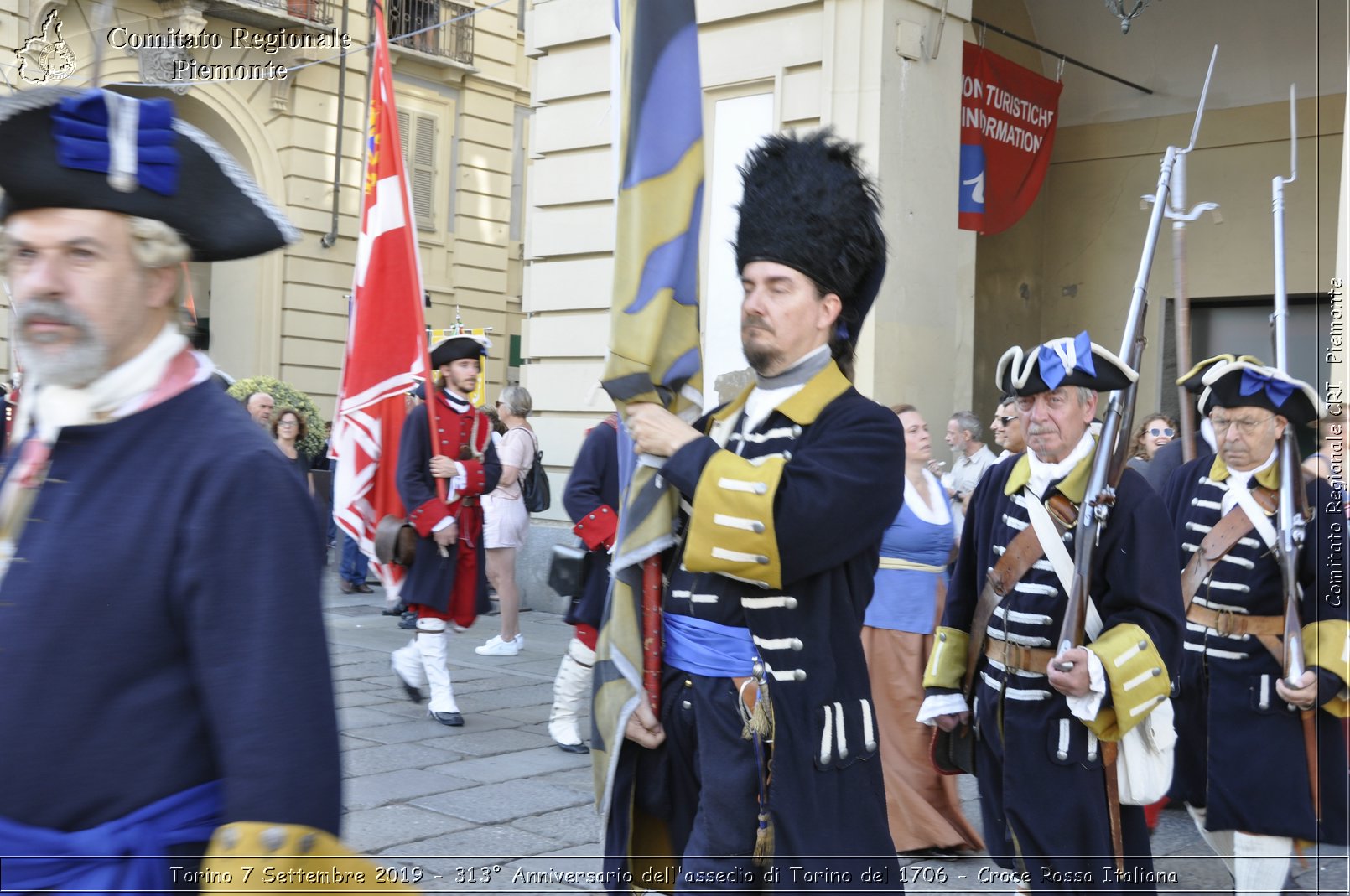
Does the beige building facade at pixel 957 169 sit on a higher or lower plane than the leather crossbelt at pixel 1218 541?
higher

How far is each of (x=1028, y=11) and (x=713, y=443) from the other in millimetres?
10170

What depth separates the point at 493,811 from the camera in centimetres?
545

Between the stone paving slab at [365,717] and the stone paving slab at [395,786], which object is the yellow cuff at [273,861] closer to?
the stone paving slab at [395,786]

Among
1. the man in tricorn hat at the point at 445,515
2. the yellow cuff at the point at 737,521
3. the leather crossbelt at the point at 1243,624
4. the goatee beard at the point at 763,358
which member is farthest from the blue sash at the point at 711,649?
the man in tricorn hat at the point at 445,515

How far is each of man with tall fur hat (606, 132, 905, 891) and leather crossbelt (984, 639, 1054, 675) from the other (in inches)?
37.5

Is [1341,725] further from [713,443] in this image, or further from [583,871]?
[713,443]

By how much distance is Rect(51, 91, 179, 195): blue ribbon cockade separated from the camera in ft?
5.91

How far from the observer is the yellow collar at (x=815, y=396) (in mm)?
3047

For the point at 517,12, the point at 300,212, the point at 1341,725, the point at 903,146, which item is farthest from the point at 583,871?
the point at 517,12

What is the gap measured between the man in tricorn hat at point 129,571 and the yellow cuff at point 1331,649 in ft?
12.8

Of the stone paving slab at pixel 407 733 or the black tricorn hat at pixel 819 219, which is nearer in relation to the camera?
the black tricorn hat at pixel 819 219

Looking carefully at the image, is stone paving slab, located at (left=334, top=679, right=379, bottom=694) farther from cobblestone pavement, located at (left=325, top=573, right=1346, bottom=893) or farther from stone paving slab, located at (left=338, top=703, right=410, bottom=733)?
A: stone paving slab, located at (left=338, top=703, right=410, bottom=733)

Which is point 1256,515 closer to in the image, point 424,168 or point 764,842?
point 764,842

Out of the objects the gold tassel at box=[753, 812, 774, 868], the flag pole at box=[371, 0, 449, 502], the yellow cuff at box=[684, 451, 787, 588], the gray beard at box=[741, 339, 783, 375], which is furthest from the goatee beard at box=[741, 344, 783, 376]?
the flag pole at box=[371, 0, 449, 502]
